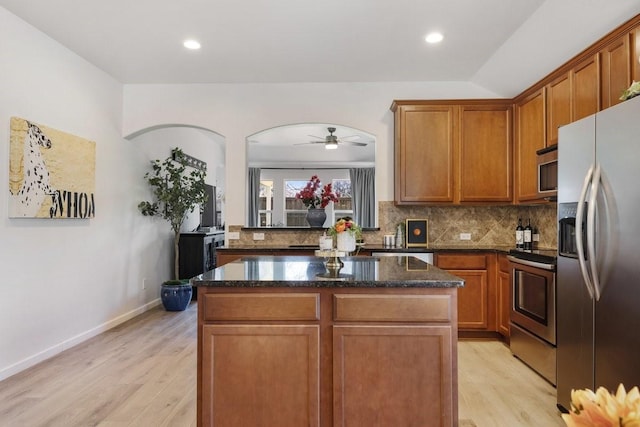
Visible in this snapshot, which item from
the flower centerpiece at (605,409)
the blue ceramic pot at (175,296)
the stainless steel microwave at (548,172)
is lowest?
the blue ceramic pot at (175,296)

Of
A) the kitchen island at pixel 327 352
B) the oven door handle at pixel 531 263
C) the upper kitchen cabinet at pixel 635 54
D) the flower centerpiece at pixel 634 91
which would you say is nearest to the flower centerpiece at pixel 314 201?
the oven door handle at pixel 531 263

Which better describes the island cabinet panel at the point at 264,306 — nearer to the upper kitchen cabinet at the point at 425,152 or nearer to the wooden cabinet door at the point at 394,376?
the wooden cabinet door at the point at 394,376

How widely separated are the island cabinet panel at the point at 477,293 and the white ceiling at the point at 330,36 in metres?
1.83

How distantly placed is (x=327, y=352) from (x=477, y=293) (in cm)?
257

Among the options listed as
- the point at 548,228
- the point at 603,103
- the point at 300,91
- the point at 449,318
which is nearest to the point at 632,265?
the point at 449,318

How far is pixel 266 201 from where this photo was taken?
984 cm

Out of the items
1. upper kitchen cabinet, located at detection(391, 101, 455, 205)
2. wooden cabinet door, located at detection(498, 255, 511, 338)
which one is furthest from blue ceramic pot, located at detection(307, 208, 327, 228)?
wooden cabinet door, located at detection(498, 255, 511, 338)

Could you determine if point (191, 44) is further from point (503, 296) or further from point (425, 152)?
point (503, 296)

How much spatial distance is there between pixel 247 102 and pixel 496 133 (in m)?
2.81

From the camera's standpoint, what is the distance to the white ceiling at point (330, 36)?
9.77 ft

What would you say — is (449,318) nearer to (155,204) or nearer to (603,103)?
(603,103)

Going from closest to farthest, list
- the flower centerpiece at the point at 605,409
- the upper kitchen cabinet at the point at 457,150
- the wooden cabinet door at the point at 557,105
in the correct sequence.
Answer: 1. the flower centerpiece at the point at 605,409
2. the wooden cabinet door at the point at 557,105
3. the upper kitchen cabinet at the point at 457,150

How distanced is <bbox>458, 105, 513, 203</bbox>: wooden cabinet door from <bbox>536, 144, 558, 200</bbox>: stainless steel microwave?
34.4 inches

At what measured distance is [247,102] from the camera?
477 centimetres
